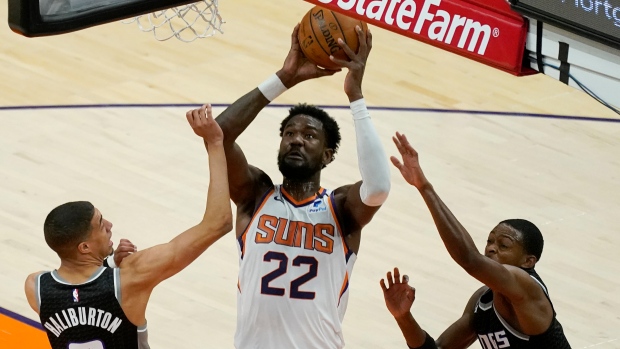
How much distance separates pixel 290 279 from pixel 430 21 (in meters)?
1.44

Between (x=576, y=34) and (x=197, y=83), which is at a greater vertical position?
(x=576, y=34)

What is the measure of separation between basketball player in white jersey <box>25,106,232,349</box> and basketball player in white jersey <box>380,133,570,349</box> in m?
0.94

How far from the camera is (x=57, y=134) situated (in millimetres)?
9398

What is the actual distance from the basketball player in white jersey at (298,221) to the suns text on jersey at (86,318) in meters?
0.64

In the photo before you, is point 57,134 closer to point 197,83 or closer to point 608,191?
point 197,83

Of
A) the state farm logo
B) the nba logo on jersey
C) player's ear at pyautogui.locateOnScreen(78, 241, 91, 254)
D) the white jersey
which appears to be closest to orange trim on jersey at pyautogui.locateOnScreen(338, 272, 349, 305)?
the white jersey

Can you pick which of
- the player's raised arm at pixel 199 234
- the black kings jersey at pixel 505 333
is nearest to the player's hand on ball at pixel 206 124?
the player's raised arm at pixel 199 234

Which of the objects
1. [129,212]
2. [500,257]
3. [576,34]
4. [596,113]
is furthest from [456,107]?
[576,34]

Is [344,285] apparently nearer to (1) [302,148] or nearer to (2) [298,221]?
(2) [298,221]

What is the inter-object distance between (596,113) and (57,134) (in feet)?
15.9

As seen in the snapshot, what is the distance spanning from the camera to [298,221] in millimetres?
5320

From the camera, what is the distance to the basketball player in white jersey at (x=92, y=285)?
16.0 ft

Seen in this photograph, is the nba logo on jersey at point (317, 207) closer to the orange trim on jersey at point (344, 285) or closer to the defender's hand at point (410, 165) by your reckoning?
the orange trim on jersey at point (344, 285)

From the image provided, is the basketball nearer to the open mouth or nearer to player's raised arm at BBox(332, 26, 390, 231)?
player's raised arm at BBox(332, 26, 390, 231)
